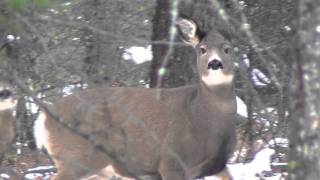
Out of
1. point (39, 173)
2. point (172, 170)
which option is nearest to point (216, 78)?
point (172, 170)

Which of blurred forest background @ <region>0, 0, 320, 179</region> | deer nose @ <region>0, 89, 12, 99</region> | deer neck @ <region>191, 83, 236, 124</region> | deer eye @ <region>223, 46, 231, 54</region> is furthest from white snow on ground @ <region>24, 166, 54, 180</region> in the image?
deer eye @ <region>223, 46, 231, 54</region>

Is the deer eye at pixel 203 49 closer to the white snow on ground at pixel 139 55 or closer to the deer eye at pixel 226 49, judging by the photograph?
the deer eye at pixel 226 49

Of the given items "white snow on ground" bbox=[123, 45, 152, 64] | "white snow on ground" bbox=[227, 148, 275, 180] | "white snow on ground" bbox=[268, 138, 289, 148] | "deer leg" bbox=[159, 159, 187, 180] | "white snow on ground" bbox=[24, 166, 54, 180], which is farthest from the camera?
"white snow on ground" bbox=[123, 45, 152, 64]

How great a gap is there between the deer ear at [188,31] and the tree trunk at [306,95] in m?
3.08

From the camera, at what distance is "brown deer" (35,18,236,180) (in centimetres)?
755

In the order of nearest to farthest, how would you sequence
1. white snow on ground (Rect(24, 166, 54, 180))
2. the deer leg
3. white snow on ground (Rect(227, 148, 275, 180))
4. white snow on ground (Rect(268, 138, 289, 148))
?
the deer leg, white snow on ground (Rect(227, 148, 275, 180)), white snow on ground (Rect(268, 138, 289, 148)), white snow on ground (Rect(24, 166, 54, 180))

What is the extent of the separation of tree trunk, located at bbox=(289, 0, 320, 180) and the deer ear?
308 centimetres

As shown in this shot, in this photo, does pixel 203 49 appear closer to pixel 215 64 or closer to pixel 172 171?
pixel 215 64

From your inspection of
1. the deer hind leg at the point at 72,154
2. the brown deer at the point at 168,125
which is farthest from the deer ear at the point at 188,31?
the deer hind leg at the point at 72,154

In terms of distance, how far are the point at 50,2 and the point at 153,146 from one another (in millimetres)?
3088

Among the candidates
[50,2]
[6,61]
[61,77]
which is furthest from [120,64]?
[50,2]

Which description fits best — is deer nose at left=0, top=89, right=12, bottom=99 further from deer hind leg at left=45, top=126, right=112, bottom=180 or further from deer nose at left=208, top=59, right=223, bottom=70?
deer nose at left=208, top=59, right=223, bottom=70

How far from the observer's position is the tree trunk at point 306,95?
4434mm

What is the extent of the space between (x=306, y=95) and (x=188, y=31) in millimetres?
3405
